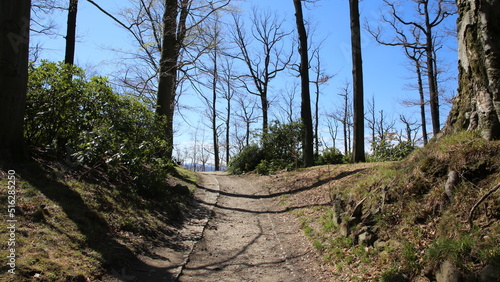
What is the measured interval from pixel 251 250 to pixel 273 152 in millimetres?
12909

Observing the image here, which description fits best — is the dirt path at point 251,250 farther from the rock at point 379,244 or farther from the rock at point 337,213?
the rock at point 379,244

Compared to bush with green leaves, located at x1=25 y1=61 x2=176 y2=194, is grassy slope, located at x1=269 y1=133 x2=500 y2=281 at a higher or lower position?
lower

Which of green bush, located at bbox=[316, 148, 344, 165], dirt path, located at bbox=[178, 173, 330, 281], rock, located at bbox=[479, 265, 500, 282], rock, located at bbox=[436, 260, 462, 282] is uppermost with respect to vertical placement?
green bush, located at bbox=[316, 148, 344, 165]

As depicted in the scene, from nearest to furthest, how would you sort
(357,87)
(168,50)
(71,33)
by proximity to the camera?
(71,33) → (168,50) → (357,87)

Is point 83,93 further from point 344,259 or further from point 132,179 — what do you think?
point 344,259

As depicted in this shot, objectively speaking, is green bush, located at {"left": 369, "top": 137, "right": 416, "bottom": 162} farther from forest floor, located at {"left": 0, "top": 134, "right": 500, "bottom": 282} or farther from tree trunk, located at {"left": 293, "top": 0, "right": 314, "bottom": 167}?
forest floor, located at {"left": 0, "top": 134, "right": 500, "bottom": 282}

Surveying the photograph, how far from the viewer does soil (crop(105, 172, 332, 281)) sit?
4.71 metres

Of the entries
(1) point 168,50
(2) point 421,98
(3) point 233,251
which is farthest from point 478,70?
(2) point 421,98

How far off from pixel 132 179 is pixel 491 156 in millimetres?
7405

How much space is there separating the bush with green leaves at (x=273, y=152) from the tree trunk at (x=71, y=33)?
1044cm

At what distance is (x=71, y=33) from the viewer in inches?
449

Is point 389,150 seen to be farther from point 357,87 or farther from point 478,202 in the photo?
point 478,202

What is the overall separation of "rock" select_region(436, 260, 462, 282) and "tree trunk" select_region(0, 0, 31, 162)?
22.9 feet

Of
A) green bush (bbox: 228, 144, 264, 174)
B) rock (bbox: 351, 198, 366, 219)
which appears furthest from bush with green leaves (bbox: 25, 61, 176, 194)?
green bush (bbox: 228, 144, 264, 174)
